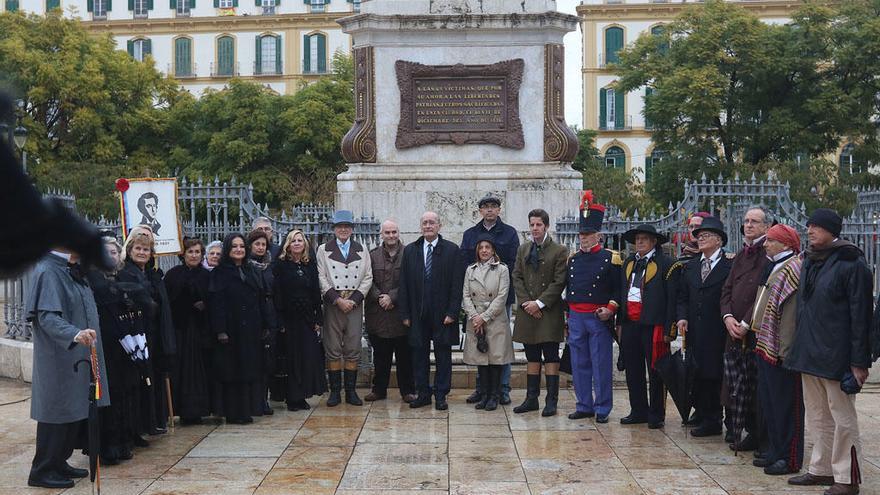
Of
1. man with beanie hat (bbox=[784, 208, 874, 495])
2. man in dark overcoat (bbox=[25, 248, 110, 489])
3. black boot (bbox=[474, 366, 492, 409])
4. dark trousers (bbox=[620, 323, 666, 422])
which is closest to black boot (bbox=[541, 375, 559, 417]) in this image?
black boot (bbox=[474, 366, 492, 409])

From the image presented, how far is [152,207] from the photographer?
40.4 feet

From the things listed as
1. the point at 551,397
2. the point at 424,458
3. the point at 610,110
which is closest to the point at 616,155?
the point at 610,110

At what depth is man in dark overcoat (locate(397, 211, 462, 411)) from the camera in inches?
460

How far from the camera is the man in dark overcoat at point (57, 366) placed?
8.27 metres

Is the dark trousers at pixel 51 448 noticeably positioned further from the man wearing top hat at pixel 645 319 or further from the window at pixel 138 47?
the window at pixel 138 47

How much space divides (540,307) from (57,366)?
4.52 meters

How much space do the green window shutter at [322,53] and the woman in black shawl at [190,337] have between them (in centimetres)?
6108

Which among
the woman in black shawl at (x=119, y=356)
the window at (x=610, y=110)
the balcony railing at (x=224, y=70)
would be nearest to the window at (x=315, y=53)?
the balcony railing at (x=224, y=70)

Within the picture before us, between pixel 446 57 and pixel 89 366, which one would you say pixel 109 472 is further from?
pixel 446 57

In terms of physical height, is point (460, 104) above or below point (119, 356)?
above

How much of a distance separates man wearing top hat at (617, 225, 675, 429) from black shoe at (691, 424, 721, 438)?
446 mm

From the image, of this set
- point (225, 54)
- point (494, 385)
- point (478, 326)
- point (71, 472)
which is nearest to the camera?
point (71, 472)

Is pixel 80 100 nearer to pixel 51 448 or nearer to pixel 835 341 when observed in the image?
pixel 51 448

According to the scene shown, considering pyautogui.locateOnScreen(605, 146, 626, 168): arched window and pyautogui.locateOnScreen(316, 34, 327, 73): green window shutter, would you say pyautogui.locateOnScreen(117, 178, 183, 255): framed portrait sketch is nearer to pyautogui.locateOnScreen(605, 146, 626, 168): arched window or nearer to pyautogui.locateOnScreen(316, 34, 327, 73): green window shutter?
pyautogui.locateOnScreen(605, 146, 626, 168): arched window
